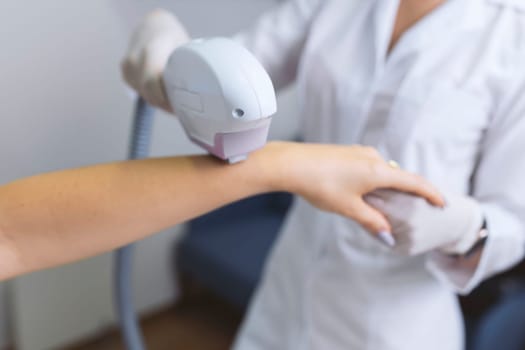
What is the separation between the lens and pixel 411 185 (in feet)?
1.89

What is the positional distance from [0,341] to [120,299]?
2.45 ft

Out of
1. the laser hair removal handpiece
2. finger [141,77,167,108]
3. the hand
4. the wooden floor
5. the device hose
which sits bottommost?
the wooden floor

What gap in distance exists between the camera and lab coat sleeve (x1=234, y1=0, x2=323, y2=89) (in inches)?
32.2

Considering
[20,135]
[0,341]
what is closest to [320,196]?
[20,135]

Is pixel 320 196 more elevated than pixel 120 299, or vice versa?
pixel 320 196

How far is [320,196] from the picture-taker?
21.7 inches

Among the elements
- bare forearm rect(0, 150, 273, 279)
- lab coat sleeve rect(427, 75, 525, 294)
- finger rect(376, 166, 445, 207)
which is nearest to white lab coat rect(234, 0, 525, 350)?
lab coat sleeve rect(427, 75, 525, 294)

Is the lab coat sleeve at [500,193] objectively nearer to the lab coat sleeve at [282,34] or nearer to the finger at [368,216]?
the finger at [368,216]

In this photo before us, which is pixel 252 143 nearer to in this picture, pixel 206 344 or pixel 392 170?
pixel 392 170

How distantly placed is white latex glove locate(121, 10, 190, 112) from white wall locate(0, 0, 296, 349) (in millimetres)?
70

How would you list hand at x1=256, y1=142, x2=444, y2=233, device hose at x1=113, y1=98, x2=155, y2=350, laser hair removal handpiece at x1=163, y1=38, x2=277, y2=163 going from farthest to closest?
1. device hose at x1=113, y1=98, x2=155, y2=350
2. hand at x1=256, y1=142, x2=444, y2=233
3. laser hair removal handpiece at x1=163, y1=38, x2=277, y2=163

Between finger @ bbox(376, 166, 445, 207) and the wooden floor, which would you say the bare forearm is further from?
the wooden floor

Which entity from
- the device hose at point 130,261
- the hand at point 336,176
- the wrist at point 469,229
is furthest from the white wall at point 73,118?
the wrist at point 469,229

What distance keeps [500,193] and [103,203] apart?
0.47m
